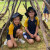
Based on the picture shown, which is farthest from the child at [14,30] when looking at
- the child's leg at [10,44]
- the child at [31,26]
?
the child at [31,26]

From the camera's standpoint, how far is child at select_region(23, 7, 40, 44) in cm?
198

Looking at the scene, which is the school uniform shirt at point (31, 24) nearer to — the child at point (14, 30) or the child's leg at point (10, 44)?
the child at point (14, 30)

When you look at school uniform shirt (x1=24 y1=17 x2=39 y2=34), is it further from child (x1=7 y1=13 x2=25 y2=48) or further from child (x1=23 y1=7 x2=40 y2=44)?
child (x1=7 y1=13 x2=25 y2=48)

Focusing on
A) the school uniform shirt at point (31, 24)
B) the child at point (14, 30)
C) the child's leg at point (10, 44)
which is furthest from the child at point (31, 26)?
the child's leg at point (10, 44)

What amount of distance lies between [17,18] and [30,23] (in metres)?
0.33

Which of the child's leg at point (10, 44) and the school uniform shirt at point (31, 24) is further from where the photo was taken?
the school uniform shirt at point (31, 24)

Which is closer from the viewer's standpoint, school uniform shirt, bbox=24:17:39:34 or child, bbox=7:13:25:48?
child, bbox=7:13:25:48

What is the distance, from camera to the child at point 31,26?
198cm

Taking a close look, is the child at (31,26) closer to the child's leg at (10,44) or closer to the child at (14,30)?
the child at (14,30)

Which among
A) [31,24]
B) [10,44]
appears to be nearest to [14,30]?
[10,44]

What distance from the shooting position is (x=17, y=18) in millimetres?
1812

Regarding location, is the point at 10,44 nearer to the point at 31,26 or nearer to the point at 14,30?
the point at 14,30

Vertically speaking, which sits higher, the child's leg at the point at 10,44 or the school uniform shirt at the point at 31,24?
the school uniform shirt at the point at 31,24

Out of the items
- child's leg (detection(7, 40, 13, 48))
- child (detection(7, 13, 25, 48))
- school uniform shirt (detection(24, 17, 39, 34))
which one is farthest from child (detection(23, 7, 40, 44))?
child's leg (detection(7, 40, 13, 48))
